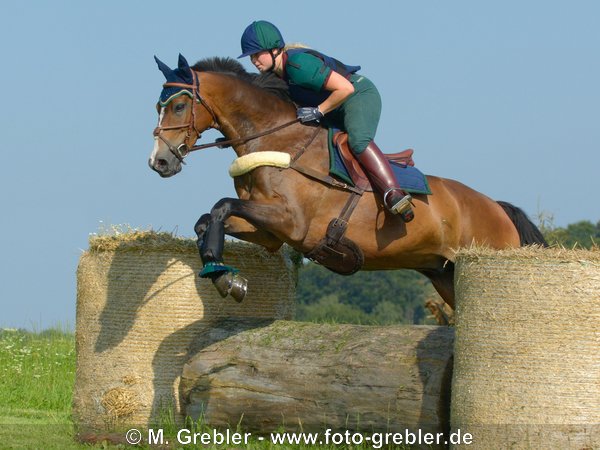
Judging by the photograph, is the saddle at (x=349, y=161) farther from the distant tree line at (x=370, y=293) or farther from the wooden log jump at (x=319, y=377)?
the distant tree line at (x=370, y=293)

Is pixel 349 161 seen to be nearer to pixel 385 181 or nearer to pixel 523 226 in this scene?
pixel 385 181

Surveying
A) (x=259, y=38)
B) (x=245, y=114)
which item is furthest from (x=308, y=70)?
(x=245, y=114)

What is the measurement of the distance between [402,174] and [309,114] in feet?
2.75

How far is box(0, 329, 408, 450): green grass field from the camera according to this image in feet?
23.8

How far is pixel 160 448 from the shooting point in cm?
680

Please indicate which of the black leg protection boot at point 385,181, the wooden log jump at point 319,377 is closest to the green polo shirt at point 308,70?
the black leg protection boot at point 385,181

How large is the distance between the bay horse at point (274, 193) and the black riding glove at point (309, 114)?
4.7 inches

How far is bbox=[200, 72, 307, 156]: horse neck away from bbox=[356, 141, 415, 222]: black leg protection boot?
535 mm

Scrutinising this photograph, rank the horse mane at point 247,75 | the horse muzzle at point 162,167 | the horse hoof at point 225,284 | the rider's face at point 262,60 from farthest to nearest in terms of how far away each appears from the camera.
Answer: the horse mane at point 247,75
the rider's face at point 262,60
the horse muzzle at point 162,167
the horse hoof at point 225,284

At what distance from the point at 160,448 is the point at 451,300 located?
276 cm

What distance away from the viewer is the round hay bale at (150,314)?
309 inches

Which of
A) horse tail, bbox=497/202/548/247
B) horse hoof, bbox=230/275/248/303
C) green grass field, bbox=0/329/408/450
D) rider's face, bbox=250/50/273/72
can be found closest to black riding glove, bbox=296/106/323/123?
rider's face, bbox=250/50/273/72

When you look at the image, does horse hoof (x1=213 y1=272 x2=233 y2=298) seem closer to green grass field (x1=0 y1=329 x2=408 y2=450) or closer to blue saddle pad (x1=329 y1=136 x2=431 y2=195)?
green grass field (x1=0 y1=329 x2=408 y2=450)

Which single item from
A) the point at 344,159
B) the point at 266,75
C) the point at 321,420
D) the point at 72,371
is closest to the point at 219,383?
the point at 321,420
